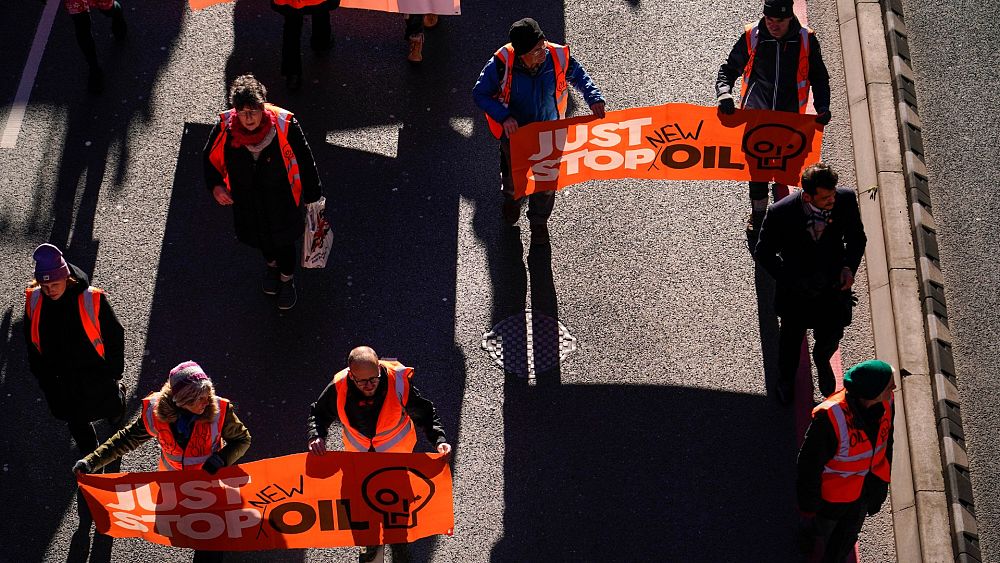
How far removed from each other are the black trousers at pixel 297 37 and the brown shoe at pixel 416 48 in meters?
0.77

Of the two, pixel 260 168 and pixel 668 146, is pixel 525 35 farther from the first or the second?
pixel 260 168

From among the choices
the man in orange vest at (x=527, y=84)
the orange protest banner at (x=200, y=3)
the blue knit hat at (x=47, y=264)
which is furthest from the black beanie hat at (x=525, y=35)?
the blue knit hat at (x=47, y=264)

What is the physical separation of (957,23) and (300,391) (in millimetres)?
6919

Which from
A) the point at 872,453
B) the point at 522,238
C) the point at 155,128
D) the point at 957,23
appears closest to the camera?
the point at 872,453

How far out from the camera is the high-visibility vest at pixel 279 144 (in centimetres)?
834

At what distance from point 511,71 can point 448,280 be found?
1688mm

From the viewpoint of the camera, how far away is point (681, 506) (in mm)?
8242

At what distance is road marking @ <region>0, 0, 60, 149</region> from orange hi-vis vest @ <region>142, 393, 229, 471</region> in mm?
4224

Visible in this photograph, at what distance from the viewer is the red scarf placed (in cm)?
823

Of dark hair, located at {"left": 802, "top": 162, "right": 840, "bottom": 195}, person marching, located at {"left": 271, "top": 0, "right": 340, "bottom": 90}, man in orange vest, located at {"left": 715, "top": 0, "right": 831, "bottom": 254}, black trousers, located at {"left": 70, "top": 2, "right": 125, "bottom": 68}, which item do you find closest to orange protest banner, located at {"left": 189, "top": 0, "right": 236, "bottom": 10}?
person marching, located at {"left": 271, "top": 0, "right": 340, "bottom": 90}

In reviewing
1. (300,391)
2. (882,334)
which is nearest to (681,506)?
(882,334)

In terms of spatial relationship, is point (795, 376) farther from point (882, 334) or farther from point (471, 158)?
point (471, 158)

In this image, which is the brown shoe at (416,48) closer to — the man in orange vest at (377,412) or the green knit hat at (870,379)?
the man in orange vest at (377,412)

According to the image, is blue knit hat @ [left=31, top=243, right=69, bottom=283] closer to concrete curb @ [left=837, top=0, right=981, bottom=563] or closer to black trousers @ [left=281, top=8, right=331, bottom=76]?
black trousers @ [left=281, top=8, right=331, bottom=76]
